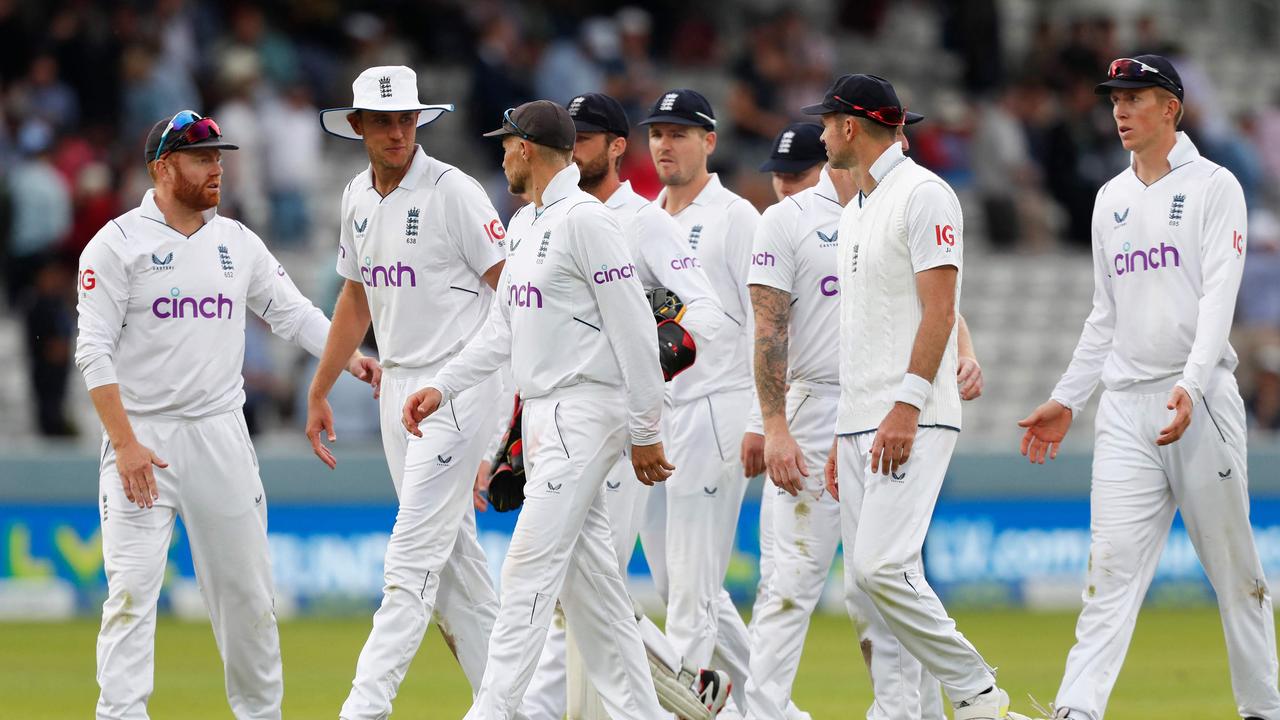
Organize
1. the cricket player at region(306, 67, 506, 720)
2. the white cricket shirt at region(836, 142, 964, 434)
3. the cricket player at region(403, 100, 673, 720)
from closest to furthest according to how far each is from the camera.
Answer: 1. the white cricket shirt at region(836, 142, 964, 434)
2. the cricket player at region(403, 100, 673, 720)
3. the cricket player at region(306, 67, 506, 720)

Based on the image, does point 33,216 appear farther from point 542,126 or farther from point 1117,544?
point 1117,544

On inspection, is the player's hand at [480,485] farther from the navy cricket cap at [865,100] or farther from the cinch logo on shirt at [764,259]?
the navy cricket cap at [865,100]

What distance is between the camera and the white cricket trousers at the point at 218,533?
28.6 ft

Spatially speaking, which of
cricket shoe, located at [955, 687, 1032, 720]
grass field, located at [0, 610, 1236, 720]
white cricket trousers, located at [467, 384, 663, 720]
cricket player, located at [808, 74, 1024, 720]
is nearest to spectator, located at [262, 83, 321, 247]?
grass field, located at [0, 610, 1236, 720]

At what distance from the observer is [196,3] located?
848 inches

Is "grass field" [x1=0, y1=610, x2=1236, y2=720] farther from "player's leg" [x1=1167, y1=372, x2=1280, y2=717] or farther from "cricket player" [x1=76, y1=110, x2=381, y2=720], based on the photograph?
"cricket player" [x1=76, y1=110, x2=381, y2=720]

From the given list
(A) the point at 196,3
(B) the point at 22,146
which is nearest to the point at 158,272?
(B) the point at 22,146

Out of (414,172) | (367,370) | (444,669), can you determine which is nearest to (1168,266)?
(414,172)

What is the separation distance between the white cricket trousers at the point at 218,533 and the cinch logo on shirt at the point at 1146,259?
423 centimetres

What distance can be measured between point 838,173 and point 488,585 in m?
2.76

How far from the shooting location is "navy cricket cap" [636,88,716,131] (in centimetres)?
1042

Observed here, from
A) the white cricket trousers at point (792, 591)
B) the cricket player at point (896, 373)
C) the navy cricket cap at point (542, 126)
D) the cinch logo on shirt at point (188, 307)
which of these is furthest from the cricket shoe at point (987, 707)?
the cinch logo on shirt at point (188, 307)

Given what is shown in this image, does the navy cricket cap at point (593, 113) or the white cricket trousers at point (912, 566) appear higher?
the navy cricket cap at point (593, 113)

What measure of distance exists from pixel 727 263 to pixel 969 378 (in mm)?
2090
